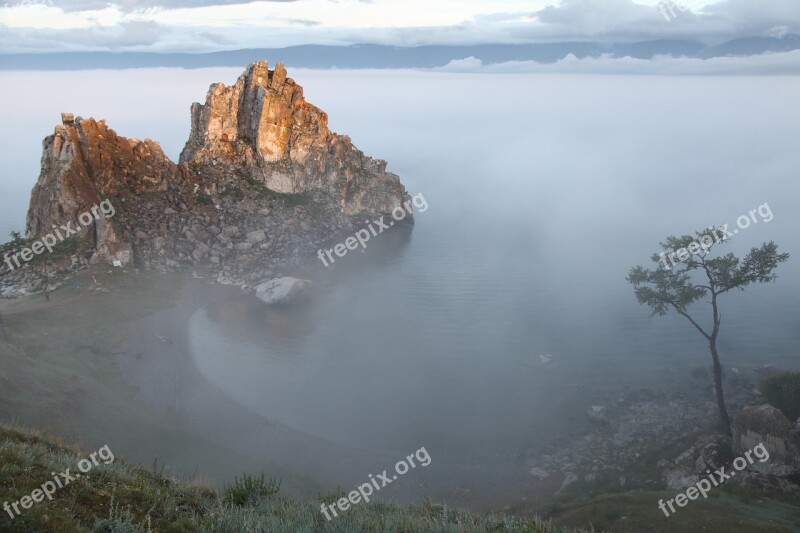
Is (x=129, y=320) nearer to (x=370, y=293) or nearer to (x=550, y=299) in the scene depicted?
(x=370, y=293)

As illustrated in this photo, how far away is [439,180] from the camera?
129500mm

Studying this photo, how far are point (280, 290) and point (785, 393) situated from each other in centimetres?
3895

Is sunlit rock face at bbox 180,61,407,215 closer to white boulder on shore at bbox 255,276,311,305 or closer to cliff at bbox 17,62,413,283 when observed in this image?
cliff at bbox 17,62,413,283

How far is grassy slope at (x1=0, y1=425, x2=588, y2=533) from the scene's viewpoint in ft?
→ 30.0

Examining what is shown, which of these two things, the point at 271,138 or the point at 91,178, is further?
the point at 271,138

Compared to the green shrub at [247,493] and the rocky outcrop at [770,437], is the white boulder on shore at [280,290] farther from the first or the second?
the green shrub at [247,493]

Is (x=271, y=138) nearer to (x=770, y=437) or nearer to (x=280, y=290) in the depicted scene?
(x=280, y=290)

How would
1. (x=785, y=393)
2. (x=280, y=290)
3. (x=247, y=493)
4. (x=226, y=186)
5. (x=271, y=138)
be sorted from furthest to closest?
(x=271, y=138) < (x=226, y=186) < (x=280, y=290) < (x=785, y=393) < (x=247, y=493)

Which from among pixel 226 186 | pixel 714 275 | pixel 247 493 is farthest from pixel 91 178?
pixel 714 275

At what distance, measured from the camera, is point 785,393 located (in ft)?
98.7

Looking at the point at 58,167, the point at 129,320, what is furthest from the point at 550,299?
the point at 58,167

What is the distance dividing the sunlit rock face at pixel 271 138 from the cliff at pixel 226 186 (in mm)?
127

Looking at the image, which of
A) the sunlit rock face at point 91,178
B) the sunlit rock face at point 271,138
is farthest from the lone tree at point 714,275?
the sunlit rock face at point 271,138

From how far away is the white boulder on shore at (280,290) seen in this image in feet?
169
